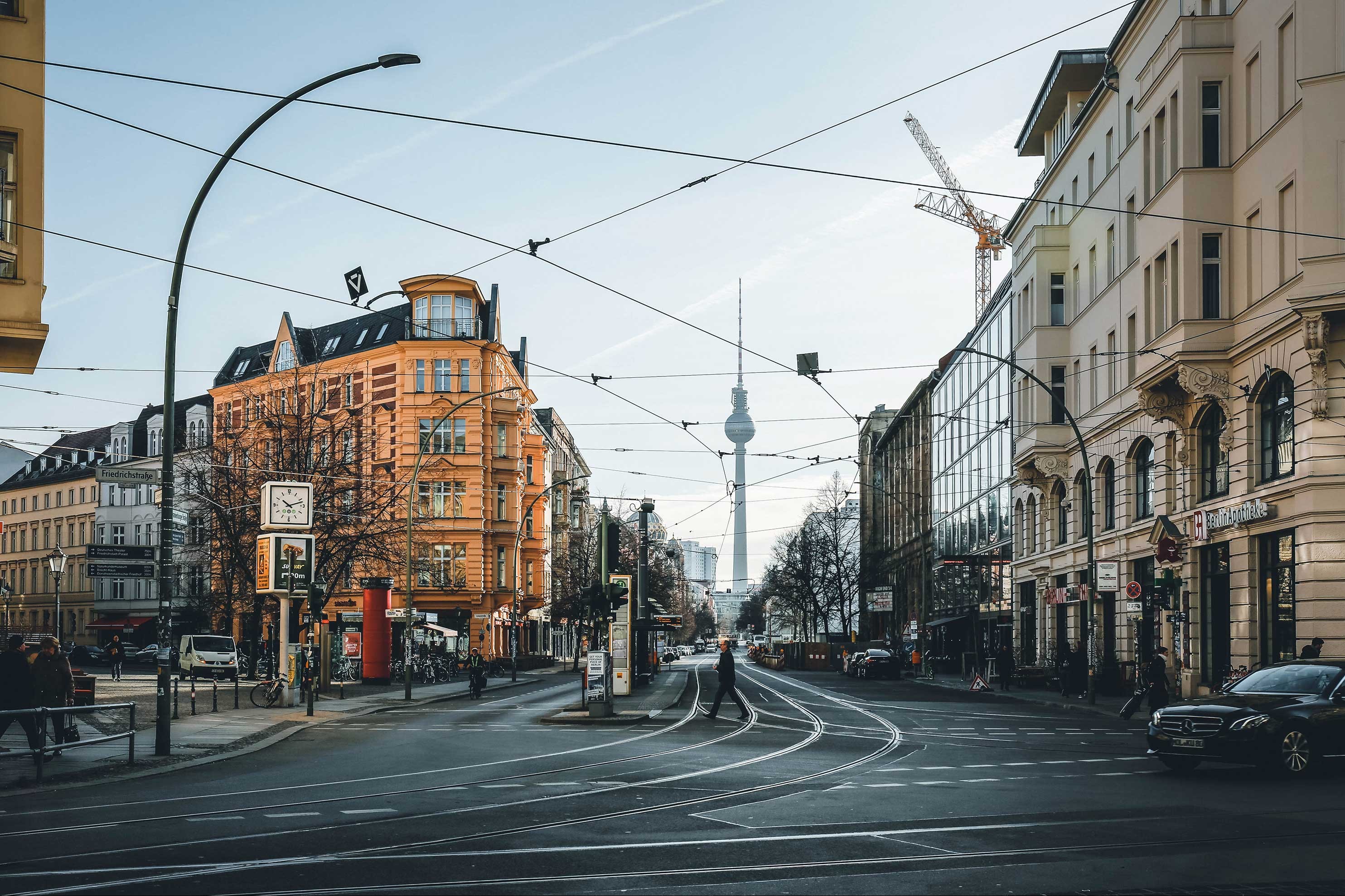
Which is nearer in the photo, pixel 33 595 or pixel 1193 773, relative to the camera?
pixel 1193 773

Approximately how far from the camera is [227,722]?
27.3 meters

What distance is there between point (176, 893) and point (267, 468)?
42579mm

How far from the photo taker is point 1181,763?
18.0 m

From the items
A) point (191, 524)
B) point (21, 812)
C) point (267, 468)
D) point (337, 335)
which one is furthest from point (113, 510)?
point (21, 812)

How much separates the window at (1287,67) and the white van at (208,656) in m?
39.6

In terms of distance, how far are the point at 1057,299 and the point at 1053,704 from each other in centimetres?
1824

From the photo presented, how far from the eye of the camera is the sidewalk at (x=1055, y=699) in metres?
A: 34.1

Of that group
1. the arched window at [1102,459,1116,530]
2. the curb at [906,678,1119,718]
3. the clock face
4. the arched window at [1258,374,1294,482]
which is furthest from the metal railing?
the arched window at [1102,459,1116,530]

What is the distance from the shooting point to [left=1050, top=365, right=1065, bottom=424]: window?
162ft

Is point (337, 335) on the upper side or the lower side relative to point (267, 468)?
upper

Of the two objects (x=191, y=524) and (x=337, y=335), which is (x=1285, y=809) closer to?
(x=191, y=524)

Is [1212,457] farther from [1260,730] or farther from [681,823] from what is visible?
[681,823]

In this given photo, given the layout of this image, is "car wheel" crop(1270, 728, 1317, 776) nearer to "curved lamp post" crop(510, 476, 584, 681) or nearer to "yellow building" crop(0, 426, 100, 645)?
"curved lamp post" crop(510, 476, 584, 681)

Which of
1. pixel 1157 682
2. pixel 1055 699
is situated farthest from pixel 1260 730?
pixel 1055 699
